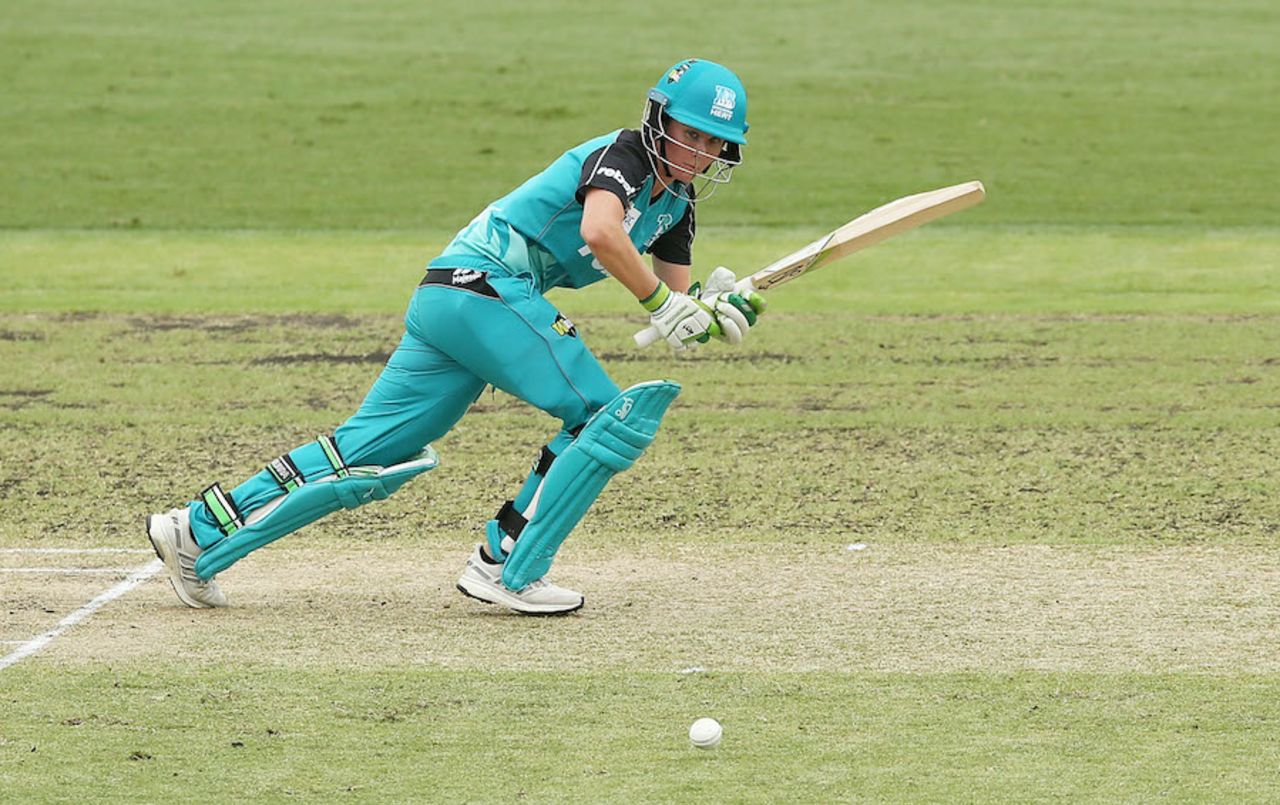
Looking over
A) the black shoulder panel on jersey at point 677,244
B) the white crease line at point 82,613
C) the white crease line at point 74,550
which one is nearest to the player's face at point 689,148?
Answer: the black shoulder panel on jersey at point 677,244

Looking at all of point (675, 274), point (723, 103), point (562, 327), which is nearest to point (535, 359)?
point (562, 327)

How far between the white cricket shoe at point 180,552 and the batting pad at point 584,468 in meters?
1.04

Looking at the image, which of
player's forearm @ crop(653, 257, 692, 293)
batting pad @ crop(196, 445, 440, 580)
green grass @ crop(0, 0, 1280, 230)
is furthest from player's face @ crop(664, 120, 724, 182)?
green grass @ crop(0, 0, 1280, 230)

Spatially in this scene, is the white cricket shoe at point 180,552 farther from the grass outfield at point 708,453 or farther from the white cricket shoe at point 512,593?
the white cricket shoe at point 512,593

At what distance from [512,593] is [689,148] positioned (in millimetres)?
1611

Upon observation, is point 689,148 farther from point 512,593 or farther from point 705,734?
point 705,734

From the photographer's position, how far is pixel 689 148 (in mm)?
6387

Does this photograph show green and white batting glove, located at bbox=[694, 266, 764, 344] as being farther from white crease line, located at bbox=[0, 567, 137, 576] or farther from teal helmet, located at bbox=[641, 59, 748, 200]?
white crease line, located at bbox=[0, 567, 137, 576]

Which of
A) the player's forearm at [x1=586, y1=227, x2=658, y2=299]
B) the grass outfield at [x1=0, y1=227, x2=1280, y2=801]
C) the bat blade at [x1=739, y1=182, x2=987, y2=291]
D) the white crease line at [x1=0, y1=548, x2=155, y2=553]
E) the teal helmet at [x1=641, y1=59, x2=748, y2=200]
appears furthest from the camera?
the white crease line at [x1=0, y1=548, x2=155, y2=553]

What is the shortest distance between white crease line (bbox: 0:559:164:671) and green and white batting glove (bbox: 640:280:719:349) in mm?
2173

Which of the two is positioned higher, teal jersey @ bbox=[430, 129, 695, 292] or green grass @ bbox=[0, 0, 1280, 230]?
teal jersey @ bbox=[430, 129, 695, 292]

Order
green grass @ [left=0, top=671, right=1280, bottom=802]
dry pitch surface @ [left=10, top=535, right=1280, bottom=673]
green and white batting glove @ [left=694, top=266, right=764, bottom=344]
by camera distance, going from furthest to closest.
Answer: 1. green and white batting glove @ [left=694, top=266, right=764, bottom=344]
2. dry pitch surface @ [left=10, top=535, right=1280, bottom=673]
3. green grass @ [left=0, top=671, right=1280, bottom=802]

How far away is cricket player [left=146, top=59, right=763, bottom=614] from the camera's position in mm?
6375

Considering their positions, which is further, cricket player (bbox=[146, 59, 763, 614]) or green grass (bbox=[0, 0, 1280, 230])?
green grass (bbox=[0, 0, 1280, 230])
